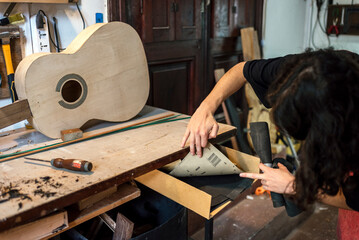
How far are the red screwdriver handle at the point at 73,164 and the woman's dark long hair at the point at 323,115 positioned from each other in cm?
58

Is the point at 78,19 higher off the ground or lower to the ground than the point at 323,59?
higher

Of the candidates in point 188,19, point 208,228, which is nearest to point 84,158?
point 208,228

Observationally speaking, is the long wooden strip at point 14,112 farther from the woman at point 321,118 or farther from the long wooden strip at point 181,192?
the woman at point 321,118

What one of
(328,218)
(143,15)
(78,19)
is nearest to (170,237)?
(78,19)

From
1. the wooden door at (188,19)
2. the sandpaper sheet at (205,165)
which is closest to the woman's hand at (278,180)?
the sandpaper sheet at (205,165)

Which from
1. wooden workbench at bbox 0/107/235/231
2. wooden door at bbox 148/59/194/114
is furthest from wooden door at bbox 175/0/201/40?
wooden workbench at bbox 0/107/235/231

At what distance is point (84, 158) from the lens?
46.0 inches

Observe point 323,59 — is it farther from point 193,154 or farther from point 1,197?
point 1,197

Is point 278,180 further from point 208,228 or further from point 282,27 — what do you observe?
point 282,27

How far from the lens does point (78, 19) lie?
1.71 m

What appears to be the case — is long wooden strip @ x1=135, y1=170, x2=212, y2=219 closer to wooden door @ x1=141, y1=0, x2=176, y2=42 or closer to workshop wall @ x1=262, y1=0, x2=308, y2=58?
wooden door @ x1=141, y1=0, x2=176, y2=42

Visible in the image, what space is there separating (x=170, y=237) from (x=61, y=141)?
55 centimetres

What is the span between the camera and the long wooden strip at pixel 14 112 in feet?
4.00

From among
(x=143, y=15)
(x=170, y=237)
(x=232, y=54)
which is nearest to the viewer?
(x=170, y=237)
